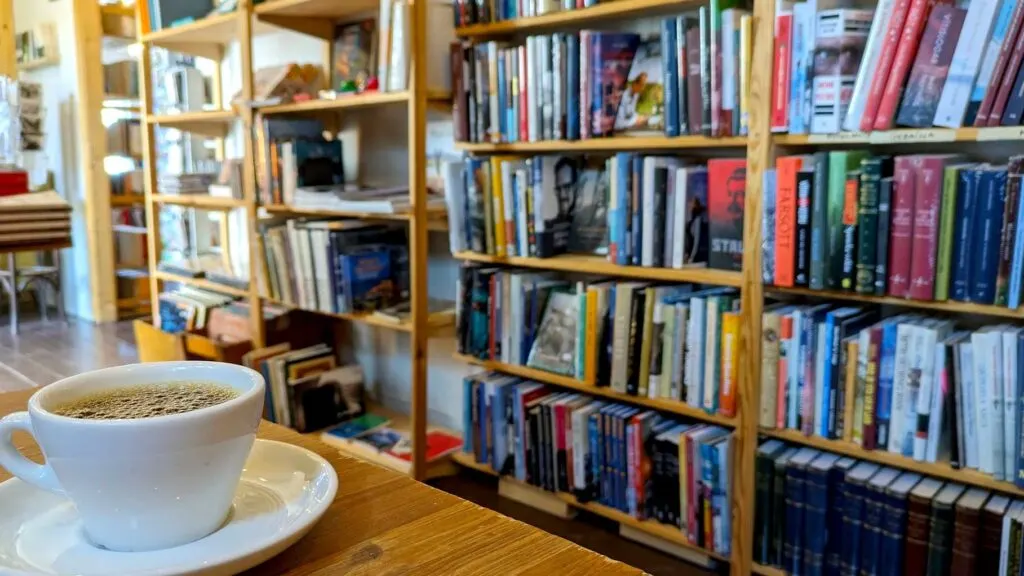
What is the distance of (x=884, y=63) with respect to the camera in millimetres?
1582

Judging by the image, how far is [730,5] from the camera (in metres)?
1.82

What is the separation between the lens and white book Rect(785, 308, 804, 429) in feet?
5.79

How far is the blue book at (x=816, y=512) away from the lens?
177cm

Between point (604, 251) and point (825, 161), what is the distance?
0.69 metres

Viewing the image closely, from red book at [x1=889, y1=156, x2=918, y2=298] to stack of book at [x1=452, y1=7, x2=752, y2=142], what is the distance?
34 cm

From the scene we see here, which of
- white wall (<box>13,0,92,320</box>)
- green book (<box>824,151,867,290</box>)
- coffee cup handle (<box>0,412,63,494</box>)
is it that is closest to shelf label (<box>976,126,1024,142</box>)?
green book (<box>824,151,867,290</box>)

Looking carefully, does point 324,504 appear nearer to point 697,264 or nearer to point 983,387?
point 983,387

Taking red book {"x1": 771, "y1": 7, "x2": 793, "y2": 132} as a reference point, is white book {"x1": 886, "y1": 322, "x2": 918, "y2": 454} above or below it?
below

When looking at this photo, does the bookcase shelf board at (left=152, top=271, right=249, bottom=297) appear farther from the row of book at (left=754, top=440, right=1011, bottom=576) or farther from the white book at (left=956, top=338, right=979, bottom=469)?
the white book at (left=956, top=338, right=979, bottom=469)

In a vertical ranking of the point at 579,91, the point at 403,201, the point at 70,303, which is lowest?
the point at 70,303

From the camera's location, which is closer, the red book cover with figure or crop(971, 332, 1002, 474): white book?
crop(971, 332, 1002, 474): white book

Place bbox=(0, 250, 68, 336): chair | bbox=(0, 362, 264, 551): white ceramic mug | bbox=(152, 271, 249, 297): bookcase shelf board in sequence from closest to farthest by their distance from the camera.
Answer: bbox=(0, 362, 264, 551): white ceramic mug < bbox=(152, 271, 249, 297): bookcase shelf board < bbox=(0, 250, 68, 336): chair

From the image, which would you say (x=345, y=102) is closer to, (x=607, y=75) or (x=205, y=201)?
(x=607, y=75)

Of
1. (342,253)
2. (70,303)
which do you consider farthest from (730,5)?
(70,303)
